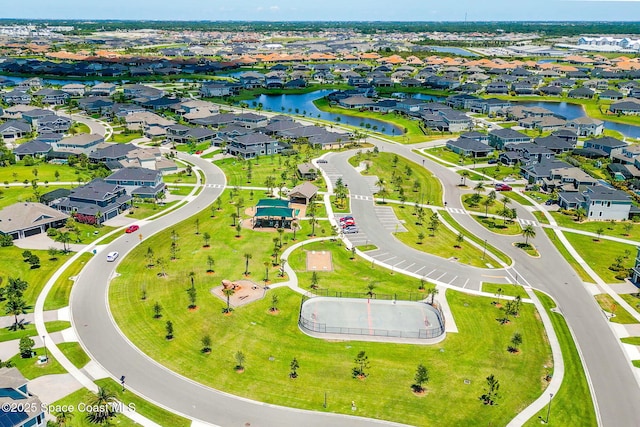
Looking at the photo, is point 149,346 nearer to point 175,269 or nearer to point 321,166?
point 175,269

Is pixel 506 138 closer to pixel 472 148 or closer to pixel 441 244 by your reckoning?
pixel 472 148

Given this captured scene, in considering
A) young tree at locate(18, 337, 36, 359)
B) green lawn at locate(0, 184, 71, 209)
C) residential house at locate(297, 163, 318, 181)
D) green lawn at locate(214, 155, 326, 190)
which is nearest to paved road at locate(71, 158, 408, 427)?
young tree at locate(18, 337, 36, 359)

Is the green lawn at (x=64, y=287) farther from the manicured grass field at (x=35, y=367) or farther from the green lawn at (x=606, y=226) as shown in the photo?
the green lawn at (x=606, y=226)

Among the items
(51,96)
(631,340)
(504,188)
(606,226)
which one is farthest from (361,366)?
(51,96)

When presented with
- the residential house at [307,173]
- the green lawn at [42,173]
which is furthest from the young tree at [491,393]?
the green lawn at [42,173]

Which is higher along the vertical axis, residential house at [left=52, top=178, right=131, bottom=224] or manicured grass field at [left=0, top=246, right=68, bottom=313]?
residential house at [left=52, top=178, right=131, bottom=224]

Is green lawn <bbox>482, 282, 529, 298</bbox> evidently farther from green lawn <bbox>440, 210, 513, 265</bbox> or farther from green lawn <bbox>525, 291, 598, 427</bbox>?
green lawn <bbox>525, 291, 598, 427</bbox>
